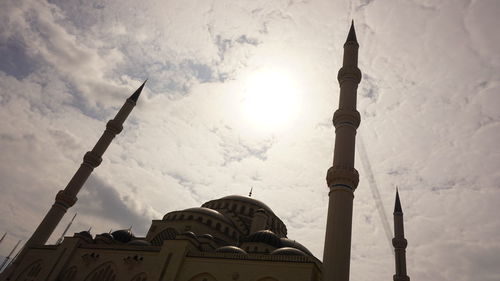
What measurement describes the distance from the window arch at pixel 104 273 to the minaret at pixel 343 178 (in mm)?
19987

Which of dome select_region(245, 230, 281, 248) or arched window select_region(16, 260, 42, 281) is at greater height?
dome select_region(245, 230, 281, 248)

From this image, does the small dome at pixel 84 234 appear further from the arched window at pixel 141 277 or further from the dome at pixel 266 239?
the dome at pixel 266 239

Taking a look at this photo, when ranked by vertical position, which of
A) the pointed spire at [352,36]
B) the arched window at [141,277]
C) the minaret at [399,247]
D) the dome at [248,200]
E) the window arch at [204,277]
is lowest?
the arched window at [141,277]

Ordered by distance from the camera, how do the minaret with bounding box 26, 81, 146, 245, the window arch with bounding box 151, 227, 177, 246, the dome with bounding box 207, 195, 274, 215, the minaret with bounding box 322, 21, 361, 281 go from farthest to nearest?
the dome with bounding box 207, 195, 274, 215 → the minaret with bounding box 26, 81, 146, 245 → the window arch with bounding box 151, 227, 177, 246 → the minaret with bounding box 322, 21, 361, 281

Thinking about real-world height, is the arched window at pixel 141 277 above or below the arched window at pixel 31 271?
above

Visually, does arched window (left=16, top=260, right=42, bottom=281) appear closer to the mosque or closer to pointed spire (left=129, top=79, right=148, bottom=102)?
the mosque

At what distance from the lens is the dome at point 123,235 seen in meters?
35.3

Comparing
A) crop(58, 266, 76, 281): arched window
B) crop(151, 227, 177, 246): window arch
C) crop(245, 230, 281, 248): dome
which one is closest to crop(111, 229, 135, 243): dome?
crop(151, 227, 177, 246): window arch

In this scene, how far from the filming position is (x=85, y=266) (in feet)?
105

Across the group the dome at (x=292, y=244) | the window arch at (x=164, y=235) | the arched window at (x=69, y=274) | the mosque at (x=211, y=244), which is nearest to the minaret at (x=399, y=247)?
the mosque at (x=211, y=244)

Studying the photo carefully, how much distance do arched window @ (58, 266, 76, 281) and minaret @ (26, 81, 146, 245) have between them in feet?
18.9

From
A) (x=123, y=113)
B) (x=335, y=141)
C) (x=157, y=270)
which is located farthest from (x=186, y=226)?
(x=335, y=141)

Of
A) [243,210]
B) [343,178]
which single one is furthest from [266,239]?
[243,210]

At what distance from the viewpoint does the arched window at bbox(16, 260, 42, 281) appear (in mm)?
34128
